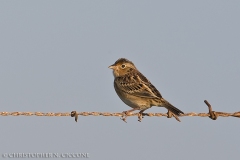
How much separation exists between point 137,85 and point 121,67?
3.54 feet

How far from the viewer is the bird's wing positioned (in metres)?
12.4

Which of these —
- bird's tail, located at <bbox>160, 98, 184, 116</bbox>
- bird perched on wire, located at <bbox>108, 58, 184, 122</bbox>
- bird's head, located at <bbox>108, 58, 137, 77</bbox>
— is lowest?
bird's tail, located at <bbox>160, 98, 184, 116</bbox>

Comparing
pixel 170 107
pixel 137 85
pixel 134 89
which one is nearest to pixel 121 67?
pixel 137 85

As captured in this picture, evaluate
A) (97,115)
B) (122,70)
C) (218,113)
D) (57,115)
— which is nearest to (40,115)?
(57,115)

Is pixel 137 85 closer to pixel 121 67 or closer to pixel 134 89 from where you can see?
pixel 134 89

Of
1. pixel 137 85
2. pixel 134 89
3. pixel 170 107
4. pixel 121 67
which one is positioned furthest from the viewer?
pixel 121 67

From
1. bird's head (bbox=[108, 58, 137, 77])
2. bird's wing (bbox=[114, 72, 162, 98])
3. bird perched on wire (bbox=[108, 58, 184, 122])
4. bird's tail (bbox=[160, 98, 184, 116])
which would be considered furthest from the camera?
bird's head (bbox=[108, 58, 137, 77])

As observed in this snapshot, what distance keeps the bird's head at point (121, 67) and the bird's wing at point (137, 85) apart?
0.24 m

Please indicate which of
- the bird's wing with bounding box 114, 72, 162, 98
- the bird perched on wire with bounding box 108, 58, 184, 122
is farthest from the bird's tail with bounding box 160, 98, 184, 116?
the bird's wing with bounding box 114, 72, 162, 98

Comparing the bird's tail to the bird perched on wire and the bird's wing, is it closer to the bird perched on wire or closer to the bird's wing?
the bird perched on wire

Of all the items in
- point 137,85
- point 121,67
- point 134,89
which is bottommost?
point 134,89

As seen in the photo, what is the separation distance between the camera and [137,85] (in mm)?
13000

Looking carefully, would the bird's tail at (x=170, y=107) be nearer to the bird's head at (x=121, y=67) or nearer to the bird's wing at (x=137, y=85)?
the bird's wing at (x=137, y=85)

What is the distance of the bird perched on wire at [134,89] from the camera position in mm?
12305
